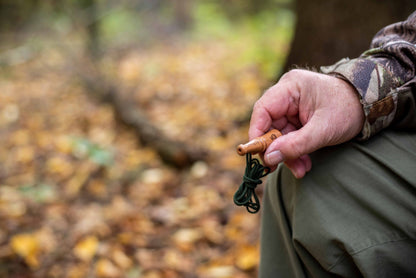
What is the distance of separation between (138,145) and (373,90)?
8.83ft

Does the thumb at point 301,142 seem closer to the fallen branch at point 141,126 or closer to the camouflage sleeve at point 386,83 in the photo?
the camouflage sleeve at point 386,83

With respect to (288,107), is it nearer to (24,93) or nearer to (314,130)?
(314,130)

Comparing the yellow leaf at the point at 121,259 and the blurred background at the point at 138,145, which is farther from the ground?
the blurred background at the point at 138,145

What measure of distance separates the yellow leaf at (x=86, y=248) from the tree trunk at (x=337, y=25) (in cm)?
173

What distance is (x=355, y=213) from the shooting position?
3.02 ft

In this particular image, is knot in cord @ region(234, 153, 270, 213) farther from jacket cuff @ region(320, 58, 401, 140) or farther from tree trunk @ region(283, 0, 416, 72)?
tree trunk @ region(283, 0, 416, 72)

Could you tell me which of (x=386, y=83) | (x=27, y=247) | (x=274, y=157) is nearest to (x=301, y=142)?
(x=274, y=157)

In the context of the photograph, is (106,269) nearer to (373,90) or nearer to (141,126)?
(373,90)

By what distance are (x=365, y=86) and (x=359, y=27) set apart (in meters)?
1.64

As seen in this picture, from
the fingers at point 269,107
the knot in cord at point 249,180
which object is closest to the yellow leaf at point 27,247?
the knot in cord at point 249,180

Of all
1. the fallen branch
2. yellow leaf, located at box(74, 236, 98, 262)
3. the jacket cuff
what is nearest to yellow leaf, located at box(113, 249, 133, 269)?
yellow leaf, located at box(74, 236, 98, 262)

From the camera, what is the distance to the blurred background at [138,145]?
Result: 2102mm

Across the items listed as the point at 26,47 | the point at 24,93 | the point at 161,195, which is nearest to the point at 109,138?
the point at 161,195

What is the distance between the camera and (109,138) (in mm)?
3627
